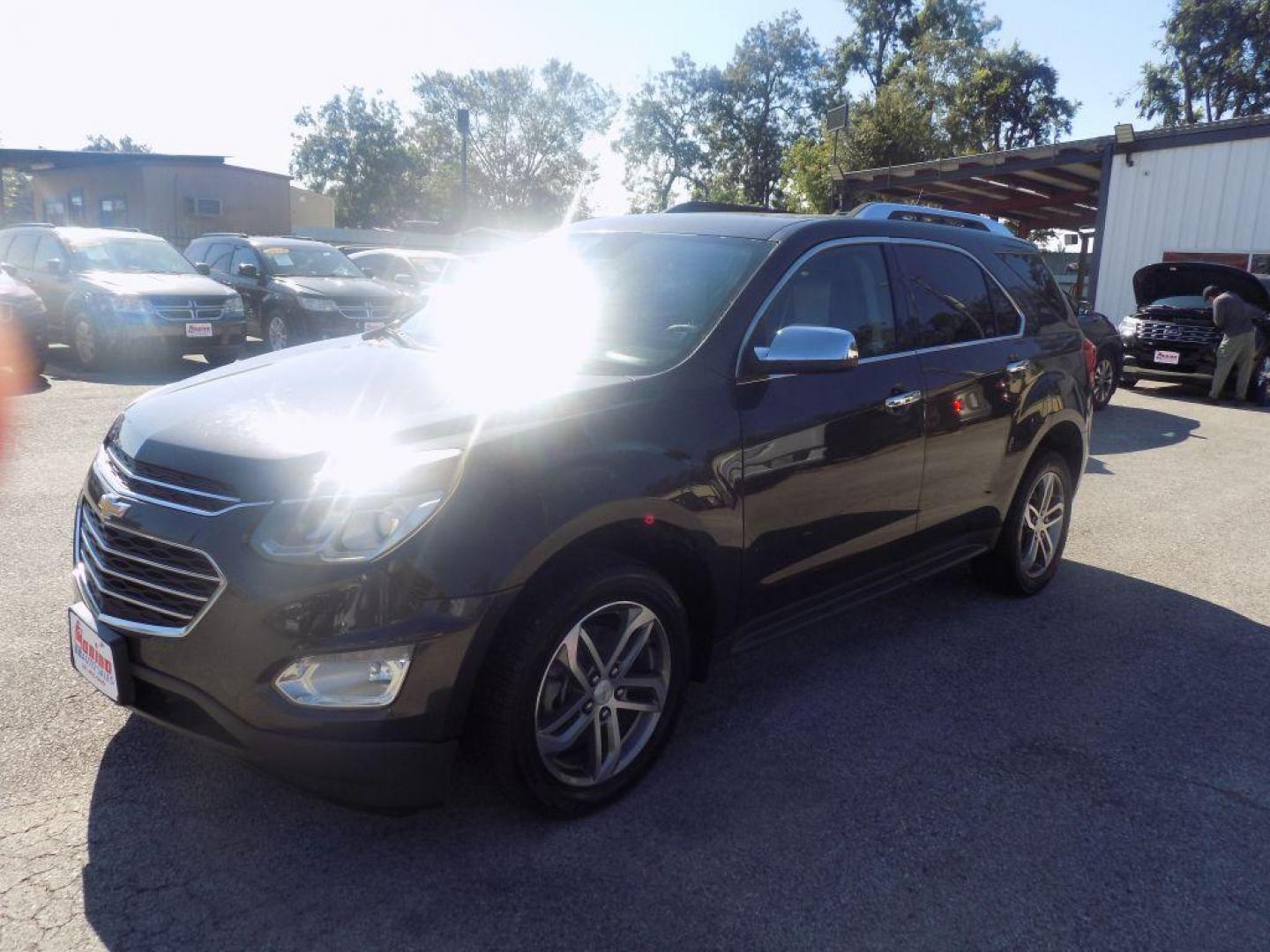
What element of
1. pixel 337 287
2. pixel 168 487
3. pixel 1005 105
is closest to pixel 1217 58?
pixel 1005 105

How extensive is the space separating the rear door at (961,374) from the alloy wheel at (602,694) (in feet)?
5.32

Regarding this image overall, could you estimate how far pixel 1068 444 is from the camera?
5.21m

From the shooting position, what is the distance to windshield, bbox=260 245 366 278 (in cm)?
1430

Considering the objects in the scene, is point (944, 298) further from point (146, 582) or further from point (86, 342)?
point (86, 342)

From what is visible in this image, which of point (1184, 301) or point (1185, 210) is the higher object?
point (1185, 210)

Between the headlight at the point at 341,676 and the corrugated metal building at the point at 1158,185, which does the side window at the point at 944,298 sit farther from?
the corrugated metal building at the point at 1158,185

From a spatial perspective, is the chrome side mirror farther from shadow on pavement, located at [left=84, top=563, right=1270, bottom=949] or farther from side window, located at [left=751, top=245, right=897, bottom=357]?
shadow on pavement, located at [left=84, top=563, right=1270, bottom=949]

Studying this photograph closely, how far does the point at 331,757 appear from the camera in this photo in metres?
2.41

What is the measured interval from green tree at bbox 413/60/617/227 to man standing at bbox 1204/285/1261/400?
4951cm

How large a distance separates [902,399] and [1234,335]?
11.1 m

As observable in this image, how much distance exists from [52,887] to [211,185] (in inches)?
1539

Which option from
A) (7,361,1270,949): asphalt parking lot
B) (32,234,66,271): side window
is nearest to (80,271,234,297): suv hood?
(32,234,66,271): side window

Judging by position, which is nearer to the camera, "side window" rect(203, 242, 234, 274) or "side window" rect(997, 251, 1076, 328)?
"side window" rect(997, 251, 1076, 328)

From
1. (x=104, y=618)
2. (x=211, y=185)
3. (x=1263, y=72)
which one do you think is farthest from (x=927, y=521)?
(x=1263, y=72)
